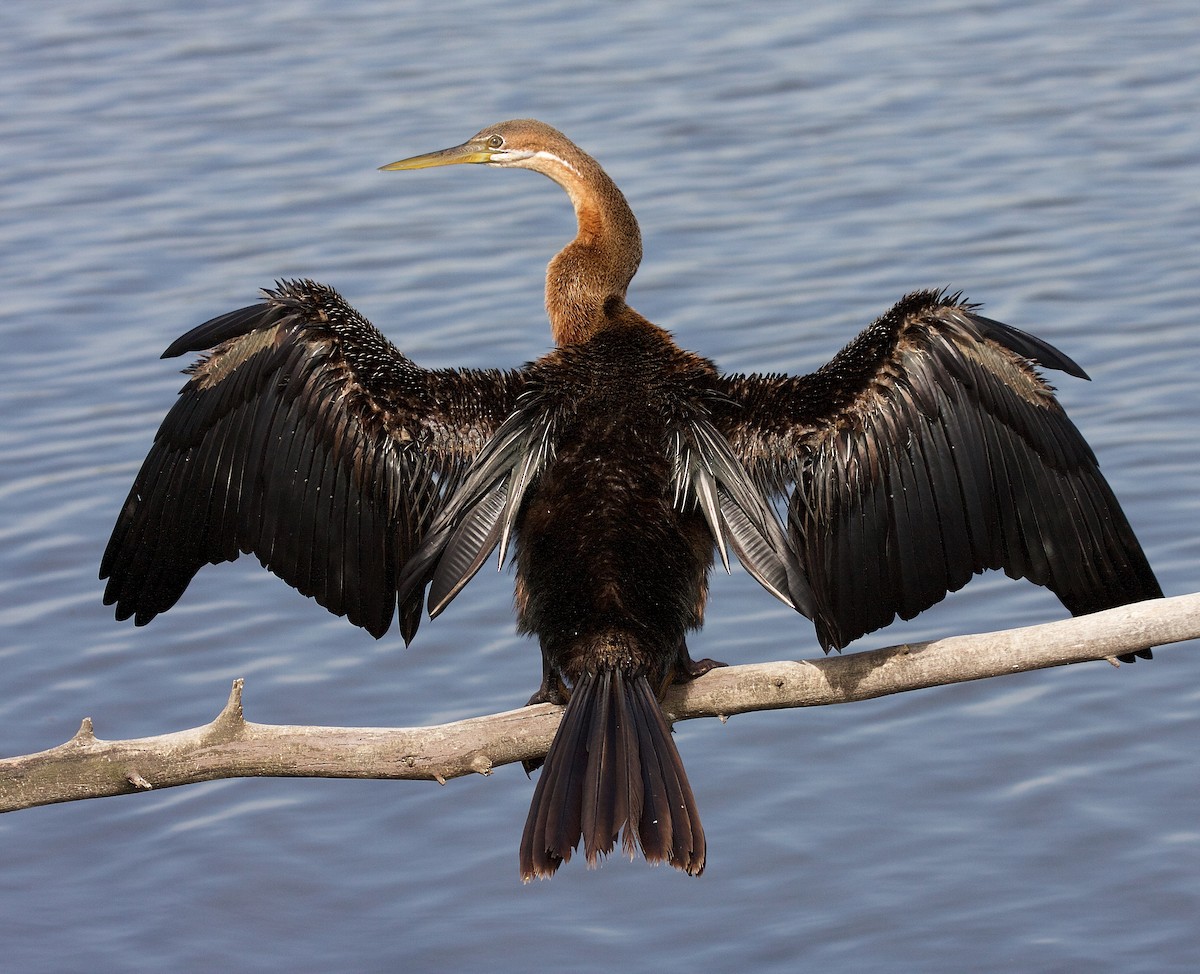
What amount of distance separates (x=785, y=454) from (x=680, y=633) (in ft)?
1.76

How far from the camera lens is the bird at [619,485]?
424 centimetres

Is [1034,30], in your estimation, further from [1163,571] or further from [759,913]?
[759,913]

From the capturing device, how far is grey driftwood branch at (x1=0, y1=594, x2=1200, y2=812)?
3.85 metres

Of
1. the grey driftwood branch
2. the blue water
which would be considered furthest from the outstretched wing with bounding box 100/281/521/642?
the blue water

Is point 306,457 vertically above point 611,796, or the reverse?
point 306,457

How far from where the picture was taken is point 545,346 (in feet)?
29.8

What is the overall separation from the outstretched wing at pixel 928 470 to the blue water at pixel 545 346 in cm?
135

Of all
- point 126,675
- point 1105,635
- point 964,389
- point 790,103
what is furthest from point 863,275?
point 1105,635

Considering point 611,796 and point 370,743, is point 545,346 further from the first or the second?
point 611,796

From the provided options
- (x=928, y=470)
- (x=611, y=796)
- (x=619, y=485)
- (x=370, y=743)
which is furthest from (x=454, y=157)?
(x=611, y=796)

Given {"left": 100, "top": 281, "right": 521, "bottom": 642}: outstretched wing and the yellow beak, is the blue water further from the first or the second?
the yellow beak

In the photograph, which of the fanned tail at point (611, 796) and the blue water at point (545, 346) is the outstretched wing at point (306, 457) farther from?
the blue water at point (545, 346)

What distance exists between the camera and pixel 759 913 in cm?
552

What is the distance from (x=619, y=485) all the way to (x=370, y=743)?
86 cm
